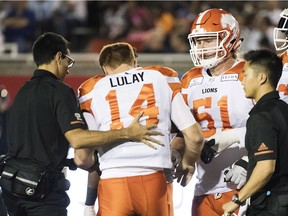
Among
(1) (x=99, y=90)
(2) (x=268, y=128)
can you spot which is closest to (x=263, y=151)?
(2) (x=268, y=128)

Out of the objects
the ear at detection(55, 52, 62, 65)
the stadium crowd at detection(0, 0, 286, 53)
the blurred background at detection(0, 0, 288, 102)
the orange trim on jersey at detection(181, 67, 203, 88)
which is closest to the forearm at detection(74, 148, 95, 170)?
the ear at detection(55, 52, 62, 65)

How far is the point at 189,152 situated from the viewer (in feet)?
18.5

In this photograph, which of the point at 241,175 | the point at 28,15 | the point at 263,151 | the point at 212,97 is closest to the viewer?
the point at 263,151

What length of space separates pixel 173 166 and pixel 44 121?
36.2 inches

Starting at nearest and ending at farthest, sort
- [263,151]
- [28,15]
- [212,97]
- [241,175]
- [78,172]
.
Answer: [263,151]
[241,175]
[212,97]
[78,172]
[28,15]

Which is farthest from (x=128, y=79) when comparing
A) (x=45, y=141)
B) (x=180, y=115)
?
(x=45, y=141)

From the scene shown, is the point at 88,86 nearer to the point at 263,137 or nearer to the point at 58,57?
the point at 58,57

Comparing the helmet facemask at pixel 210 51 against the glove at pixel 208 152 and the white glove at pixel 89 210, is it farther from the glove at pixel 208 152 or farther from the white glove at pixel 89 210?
the white glove at pixel 89 210

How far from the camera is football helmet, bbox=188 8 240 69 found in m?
5.95

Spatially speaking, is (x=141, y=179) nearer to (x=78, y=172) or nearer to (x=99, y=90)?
(x=99, y=90)

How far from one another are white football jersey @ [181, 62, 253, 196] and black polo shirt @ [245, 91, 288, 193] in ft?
2.60

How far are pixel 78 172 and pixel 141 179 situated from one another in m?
1.45

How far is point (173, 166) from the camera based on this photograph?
18.7 ft

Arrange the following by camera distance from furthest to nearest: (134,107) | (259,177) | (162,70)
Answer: (162,70) → (134,107) → (259,177)
